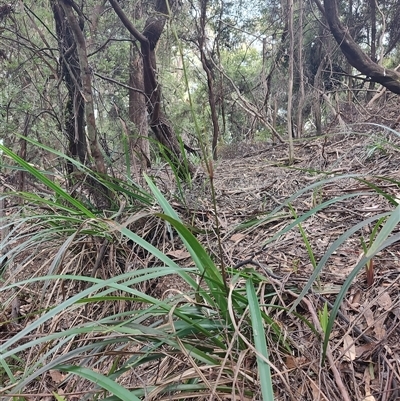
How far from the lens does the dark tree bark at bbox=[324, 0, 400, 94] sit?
139 inches

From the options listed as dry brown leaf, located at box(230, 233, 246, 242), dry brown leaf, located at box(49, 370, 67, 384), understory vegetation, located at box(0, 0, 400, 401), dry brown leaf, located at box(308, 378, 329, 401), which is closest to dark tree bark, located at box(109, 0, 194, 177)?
understory vegetation, located at box(0, 0, 400, 401)

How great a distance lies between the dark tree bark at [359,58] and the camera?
3.52 m

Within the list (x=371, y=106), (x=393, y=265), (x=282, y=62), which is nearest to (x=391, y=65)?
(x=282, y=62)

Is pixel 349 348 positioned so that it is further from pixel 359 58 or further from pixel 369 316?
pixel 359 58

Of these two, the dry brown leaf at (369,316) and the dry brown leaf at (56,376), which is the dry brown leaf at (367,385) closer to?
the dry brown leaf at (369,316)

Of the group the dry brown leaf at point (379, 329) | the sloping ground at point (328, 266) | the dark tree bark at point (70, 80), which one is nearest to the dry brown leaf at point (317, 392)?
the sloping ground at point (328, 266)

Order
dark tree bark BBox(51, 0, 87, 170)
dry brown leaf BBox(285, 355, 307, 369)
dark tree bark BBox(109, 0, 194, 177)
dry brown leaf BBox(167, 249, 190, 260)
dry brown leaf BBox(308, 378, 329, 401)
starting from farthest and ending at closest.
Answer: dark tree bark BBox(109, 0, 194, 177), dark tree bark BBox(51, 0, 87, 170), dry brown leaf BBox(167, 249, 190, 260), dry brown leaf BBox(285, 355, 307, 369), dry brown leaf BBox(308, 378, 329, 401)

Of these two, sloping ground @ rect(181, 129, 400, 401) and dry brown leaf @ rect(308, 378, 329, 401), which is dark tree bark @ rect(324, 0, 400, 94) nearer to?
sloping ground @ rect(181, 129, 400, 401)

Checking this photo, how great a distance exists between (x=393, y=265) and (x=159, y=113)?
2123 millimetres

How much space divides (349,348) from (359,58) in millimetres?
3785

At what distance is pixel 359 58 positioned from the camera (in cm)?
373

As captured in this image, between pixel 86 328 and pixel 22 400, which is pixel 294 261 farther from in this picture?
pixel 22 400

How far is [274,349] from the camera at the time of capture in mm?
817

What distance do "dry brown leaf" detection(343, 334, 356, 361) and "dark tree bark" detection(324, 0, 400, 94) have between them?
3.45m
